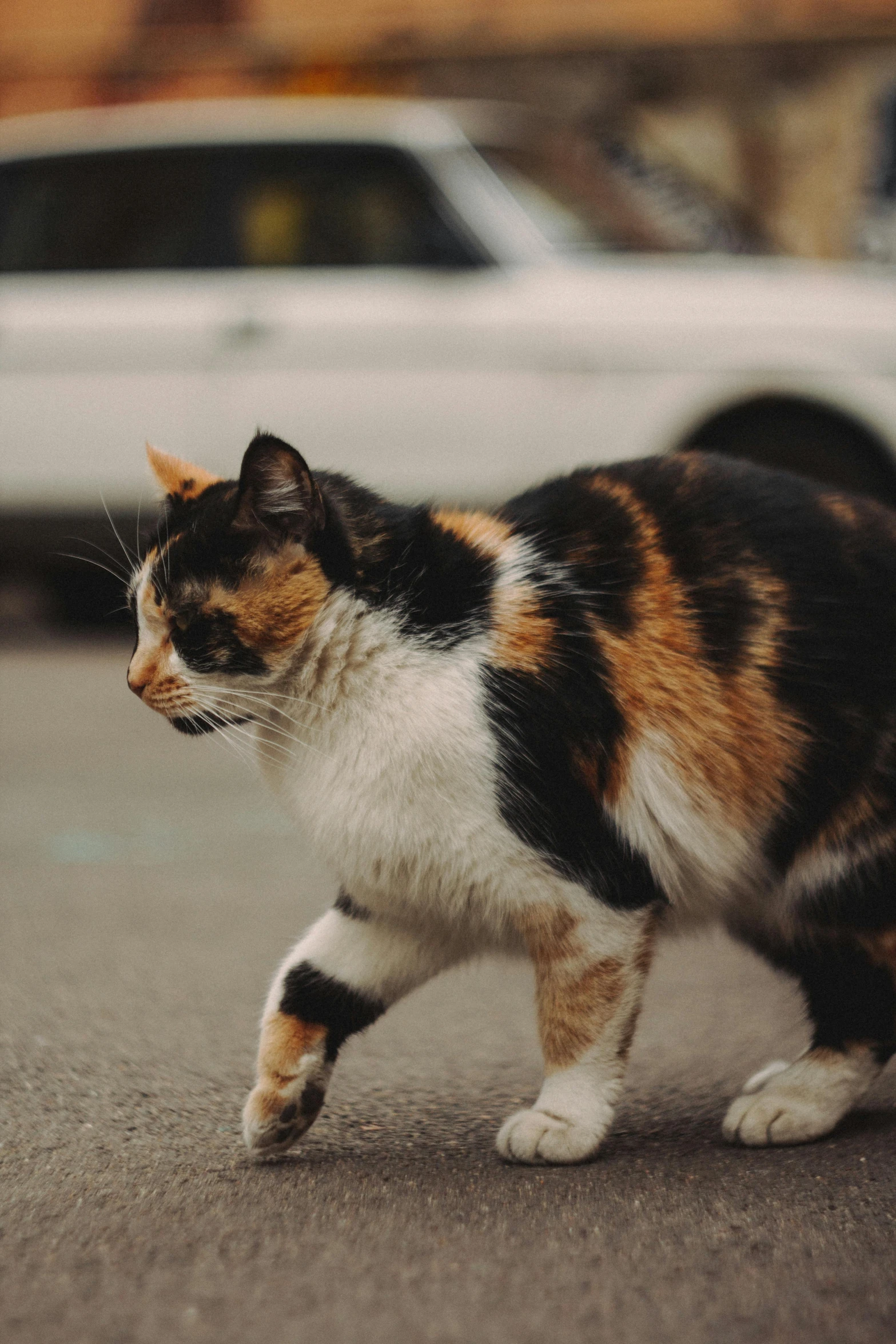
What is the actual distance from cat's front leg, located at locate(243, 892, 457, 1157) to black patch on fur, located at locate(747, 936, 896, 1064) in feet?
1.81

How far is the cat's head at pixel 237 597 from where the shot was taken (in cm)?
237

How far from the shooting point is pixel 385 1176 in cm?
225

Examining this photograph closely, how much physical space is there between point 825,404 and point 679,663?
4197 millimetres

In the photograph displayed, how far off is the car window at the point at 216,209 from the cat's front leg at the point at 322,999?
179 inches

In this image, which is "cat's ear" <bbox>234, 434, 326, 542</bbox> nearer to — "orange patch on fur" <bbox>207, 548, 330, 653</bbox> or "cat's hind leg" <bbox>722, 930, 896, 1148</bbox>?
"orange patch on fur" <bbox>207, 548, 330, 653</bbox>

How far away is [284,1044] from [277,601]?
24.6 inches

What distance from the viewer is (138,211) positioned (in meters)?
6.91

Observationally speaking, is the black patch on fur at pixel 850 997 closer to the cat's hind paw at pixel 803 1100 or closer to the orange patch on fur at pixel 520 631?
the cat's hind paw at pixel 803 1100

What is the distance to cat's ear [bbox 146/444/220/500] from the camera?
2586 mm

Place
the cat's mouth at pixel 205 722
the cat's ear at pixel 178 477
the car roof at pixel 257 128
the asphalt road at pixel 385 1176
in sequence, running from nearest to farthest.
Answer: the asphalt road at pixel 385 1176, the cat's mouth at pixel 205 722, the cat's ear at pixel 178 477, the car roof at pixel 257 128

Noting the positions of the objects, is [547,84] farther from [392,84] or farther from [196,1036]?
[196,1036]

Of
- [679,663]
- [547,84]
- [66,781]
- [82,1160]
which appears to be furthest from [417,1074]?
[547,84]

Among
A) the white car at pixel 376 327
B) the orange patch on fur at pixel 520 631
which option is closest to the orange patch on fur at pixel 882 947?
the orange patch on fur at pixel 520 631

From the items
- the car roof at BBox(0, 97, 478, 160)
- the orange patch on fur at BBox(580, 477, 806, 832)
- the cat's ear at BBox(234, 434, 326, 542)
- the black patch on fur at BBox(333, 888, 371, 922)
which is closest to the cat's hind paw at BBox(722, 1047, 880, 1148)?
the orange patch on fur at BBox(580, 477, 806, 832)
